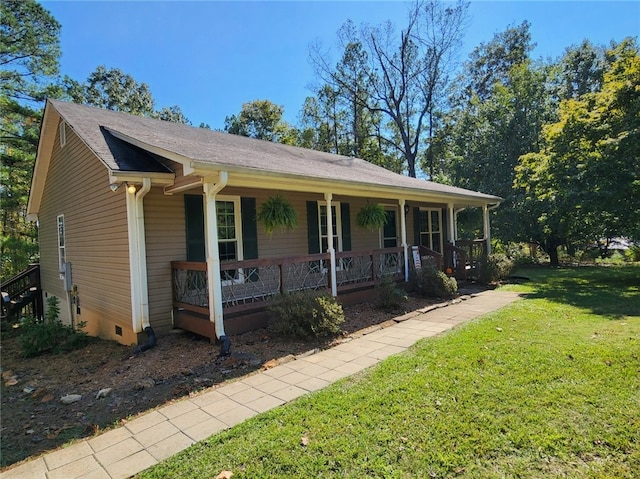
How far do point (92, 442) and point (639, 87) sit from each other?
13408mm

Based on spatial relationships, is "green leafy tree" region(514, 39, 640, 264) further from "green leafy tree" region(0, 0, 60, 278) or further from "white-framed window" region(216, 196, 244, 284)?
"green leafy tree" region(0, 0, 60, 278)

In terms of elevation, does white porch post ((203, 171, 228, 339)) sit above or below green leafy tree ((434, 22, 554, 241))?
below

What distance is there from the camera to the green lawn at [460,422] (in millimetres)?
2535

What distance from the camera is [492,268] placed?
11.0 meters

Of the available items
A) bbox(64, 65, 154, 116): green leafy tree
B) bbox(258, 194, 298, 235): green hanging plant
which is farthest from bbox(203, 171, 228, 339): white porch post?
bbox(64, 65, 154, 116): green leafy tree

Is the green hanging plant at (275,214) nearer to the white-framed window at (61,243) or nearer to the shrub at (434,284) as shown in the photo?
the shrub at (434,284)

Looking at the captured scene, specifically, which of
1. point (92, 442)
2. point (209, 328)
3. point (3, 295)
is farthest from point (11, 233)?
point (92, 442)

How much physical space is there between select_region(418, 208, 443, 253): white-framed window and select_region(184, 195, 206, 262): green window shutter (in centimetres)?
805

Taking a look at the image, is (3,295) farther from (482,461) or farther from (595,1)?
(595,1)

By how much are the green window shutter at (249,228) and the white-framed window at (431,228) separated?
6.85 metres

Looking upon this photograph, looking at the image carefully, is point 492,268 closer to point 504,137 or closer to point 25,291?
point 504,137

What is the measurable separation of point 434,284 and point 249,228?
4765 mm

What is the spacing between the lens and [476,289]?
34.0ft

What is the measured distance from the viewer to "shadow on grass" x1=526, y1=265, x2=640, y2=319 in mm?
7258
